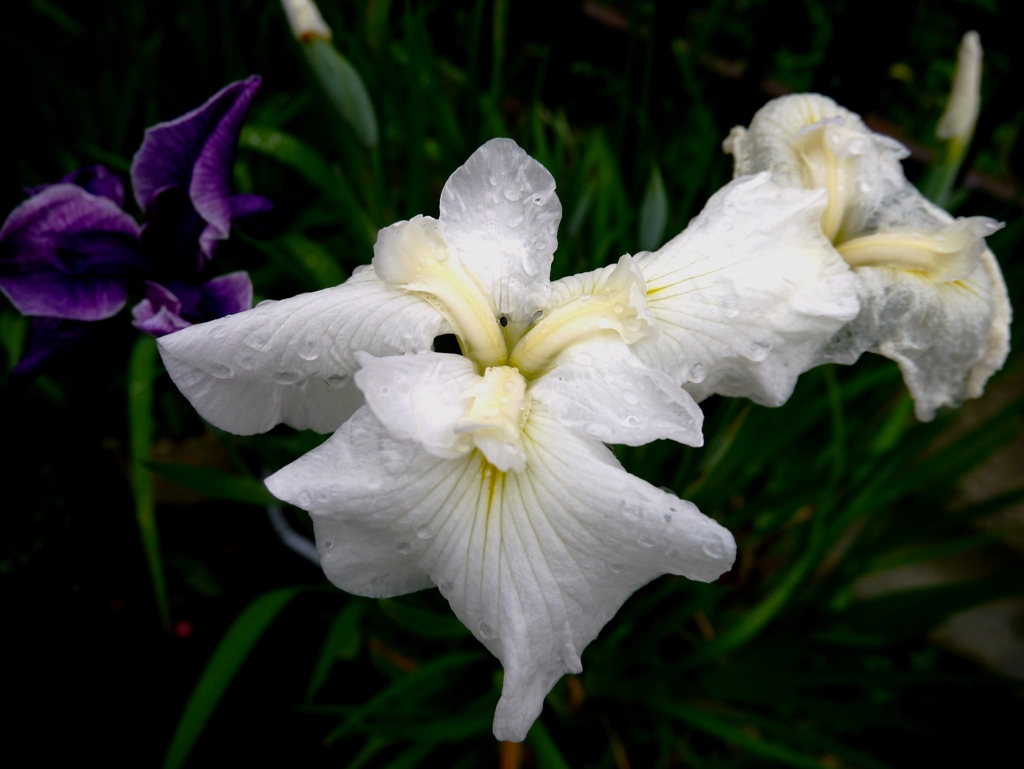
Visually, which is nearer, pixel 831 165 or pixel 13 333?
pixel 831 165

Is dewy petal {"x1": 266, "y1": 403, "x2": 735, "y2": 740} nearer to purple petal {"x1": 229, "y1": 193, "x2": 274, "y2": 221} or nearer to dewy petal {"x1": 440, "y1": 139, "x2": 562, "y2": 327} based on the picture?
dewy petal {"x1": 440, "y1": 139, "x2": 562, "y2": 327}

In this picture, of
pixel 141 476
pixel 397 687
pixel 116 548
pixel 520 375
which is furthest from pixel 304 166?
pixel 116 548

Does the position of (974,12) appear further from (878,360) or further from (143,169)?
(143,169)

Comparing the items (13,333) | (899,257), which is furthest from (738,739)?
(13,333)

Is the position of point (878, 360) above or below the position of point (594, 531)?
below

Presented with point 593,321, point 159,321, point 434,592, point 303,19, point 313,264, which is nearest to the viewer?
point 593,321

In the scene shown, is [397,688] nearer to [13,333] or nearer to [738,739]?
[738,739]

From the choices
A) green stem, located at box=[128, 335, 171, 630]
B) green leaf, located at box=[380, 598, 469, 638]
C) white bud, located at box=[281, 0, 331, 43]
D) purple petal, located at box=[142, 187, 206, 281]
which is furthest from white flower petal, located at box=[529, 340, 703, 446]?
green stem, located at box=[128, 335, 171, 630]
